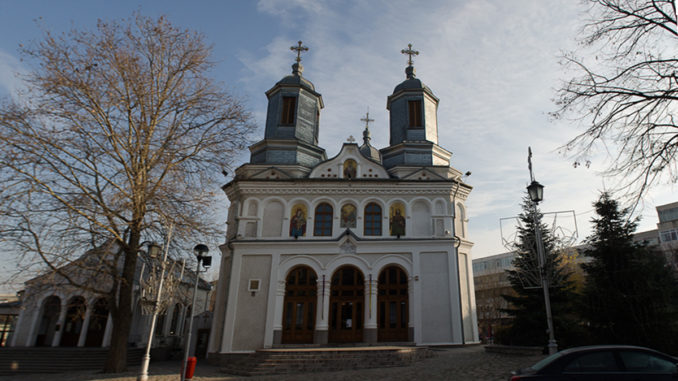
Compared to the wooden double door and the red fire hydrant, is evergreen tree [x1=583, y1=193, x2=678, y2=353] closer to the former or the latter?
the wooden double door

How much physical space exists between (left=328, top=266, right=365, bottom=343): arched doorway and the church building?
53mm

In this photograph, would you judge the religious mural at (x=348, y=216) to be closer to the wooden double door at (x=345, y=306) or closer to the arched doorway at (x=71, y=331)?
the wooden double door at (x=345, y=306)

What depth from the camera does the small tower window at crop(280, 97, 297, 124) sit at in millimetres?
25500

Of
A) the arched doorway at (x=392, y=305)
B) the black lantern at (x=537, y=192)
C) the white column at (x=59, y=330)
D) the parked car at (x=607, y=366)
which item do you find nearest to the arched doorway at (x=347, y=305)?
the arched doorway at (x=392, y=305)

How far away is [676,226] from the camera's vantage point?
136 ft

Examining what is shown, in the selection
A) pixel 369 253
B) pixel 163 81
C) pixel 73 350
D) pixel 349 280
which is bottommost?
pixel 73 350

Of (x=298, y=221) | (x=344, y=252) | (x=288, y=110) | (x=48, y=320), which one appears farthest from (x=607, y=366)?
(x=48, y=320)

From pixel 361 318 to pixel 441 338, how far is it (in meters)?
4.14

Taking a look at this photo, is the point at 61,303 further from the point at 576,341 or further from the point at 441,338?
the point at 576,341

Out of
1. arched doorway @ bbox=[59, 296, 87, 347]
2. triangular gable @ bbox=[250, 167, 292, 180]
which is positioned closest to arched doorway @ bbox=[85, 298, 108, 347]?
arched doorway @ bbox=[59, 296, 87, 347]

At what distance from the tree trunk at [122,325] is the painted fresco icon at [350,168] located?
12.0 meters

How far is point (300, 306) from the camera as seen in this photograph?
20.7 meters

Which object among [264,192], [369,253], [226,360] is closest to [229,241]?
[264,192]

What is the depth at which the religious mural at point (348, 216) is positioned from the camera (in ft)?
72.4
